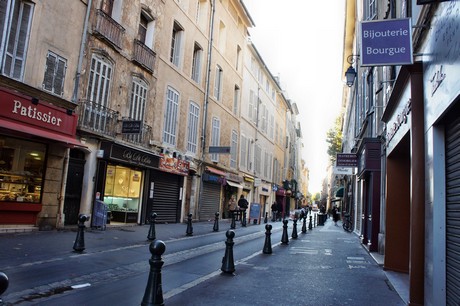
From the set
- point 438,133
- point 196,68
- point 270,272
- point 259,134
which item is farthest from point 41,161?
point 259,134

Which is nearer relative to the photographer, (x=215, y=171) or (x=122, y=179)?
(x=122, y=179)

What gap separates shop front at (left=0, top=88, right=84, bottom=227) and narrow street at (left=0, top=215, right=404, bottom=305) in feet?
3.25

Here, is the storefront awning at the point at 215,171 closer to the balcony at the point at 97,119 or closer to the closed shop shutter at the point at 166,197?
the closed shop shutter at the point at 166,197

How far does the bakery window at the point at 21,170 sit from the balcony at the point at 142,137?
391 centimetres

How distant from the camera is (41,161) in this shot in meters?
11.6

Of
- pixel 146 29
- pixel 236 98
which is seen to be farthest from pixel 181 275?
pixel 236 98

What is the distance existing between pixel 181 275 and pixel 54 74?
7.92 meters

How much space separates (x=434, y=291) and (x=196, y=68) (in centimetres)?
1927

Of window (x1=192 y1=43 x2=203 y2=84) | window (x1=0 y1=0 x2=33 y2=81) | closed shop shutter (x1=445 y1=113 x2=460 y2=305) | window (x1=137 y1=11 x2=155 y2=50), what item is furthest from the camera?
window (x1=192 y1=43 x2=203 y2=84)

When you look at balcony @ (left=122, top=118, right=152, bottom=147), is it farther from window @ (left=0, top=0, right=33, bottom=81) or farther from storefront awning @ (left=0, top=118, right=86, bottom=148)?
window @ (left=0, top=0, right=33, bottom=81)

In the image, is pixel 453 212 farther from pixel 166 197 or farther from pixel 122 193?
pixel 166 197

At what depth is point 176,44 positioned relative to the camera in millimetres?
19922

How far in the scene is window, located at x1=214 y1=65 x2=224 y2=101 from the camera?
81.4 feet

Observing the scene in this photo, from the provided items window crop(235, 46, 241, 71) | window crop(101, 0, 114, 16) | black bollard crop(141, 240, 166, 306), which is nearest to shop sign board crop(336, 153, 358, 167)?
window crop(101, 0, 114, 16)
